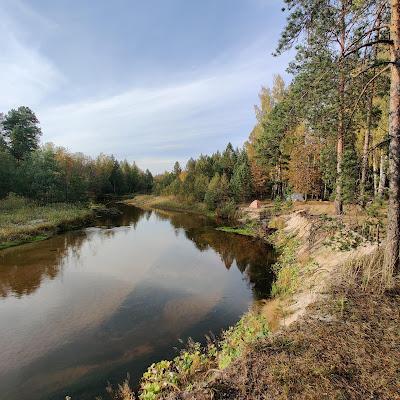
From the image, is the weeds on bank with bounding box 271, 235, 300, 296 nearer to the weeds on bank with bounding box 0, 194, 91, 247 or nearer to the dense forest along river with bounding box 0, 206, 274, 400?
the dense forest along river with bounding box 0, 206, 274, 400

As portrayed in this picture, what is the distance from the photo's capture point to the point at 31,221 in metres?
31.3

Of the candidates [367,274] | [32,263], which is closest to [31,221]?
[32,263]

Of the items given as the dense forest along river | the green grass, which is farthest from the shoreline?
the green grass

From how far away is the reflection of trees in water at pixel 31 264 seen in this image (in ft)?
50.3

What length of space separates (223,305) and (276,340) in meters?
7.25

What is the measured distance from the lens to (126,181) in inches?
3878

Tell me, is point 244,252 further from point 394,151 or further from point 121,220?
point 121,220

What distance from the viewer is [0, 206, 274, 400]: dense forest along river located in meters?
8.57

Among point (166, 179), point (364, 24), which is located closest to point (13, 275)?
point (364, 24)

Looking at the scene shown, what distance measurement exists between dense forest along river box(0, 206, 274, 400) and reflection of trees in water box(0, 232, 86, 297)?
2.6 inches


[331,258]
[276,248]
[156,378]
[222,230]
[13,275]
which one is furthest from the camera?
[222,230]

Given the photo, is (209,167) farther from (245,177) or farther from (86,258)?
(86,258)

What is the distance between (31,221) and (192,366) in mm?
30163

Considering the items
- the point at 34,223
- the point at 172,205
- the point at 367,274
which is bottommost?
the point at 172,205
